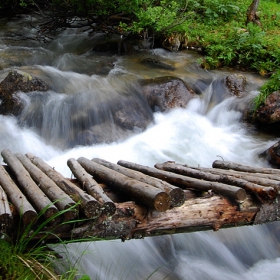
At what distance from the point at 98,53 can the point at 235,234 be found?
292 inches

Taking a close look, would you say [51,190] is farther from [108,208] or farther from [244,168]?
[244,168]

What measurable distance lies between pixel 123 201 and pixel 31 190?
79 cm

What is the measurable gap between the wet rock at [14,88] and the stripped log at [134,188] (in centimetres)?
420

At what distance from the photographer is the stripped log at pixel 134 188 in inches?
133

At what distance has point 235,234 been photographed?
6.01 meters

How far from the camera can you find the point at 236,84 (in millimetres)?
9992

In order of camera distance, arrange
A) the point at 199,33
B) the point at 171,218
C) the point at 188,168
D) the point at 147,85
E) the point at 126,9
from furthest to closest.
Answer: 1. the point at 199,33
2. the point at 126,9
3. the point at 147,85
4. the point at 188,168
5. the point at 171,218

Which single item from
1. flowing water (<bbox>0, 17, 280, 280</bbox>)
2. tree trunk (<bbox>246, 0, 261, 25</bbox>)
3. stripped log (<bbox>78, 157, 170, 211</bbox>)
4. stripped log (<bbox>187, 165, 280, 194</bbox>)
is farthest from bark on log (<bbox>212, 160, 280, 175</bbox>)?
tree trunk (<bbox>246, 0, 261, 25</bbox>)

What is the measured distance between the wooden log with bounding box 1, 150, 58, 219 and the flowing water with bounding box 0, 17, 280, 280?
91 centimetres

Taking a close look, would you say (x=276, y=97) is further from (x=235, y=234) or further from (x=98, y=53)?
(x=98, y=53)

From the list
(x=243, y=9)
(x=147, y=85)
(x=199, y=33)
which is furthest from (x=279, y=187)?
(x=243, y=9)

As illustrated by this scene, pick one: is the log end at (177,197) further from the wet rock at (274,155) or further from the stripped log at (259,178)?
the wet rock at (274,155)

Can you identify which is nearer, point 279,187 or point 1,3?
point 279,187

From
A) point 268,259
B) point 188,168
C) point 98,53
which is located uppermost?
point 188,168
